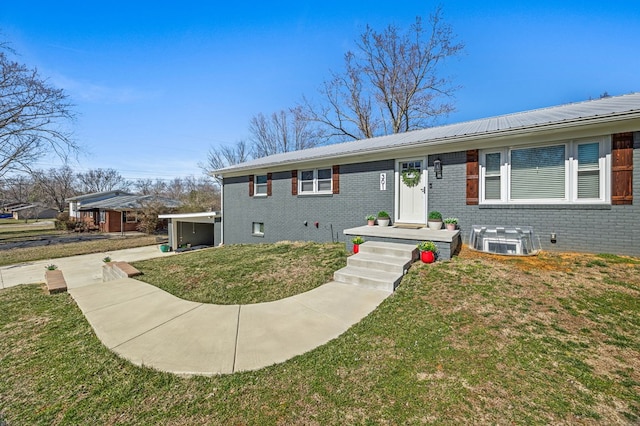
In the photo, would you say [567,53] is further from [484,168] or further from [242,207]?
[242,207]

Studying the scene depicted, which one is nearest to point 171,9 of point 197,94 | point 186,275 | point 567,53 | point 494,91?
point 197,94

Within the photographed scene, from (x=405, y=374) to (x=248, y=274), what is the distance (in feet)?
14.0

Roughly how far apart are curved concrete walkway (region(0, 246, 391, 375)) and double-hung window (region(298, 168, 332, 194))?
16.9ft

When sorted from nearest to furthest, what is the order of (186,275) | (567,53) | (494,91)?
(186,275) < (567,53) < (494,91)

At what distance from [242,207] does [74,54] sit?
8400 millimetres

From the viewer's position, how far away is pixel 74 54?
9.73 meters

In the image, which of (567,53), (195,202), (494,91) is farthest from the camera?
(195,202)

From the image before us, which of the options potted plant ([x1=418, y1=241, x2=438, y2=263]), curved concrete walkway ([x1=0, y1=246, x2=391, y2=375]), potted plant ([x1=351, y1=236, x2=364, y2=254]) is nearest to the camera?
curved concrete walkway ([x1=0, y1=246, x2=391, y2=375])

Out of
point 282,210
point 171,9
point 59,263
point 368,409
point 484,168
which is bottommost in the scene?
point 59,263

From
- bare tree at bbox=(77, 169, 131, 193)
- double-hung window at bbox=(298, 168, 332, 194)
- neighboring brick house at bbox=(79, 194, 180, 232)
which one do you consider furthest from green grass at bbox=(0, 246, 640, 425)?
bare tree at bbox=(77, 169, 131, 193)

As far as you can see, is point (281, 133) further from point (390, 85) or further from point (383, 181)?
point (383, 181)

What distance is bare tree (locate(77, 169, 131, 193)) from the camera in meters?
48.8

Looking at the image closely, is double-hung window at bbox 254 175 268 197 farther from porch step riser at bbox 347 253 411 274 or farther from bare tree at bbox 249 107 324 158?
bare tree at bbox 249 107 324 158

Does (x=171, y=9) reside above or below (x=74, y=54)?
above
